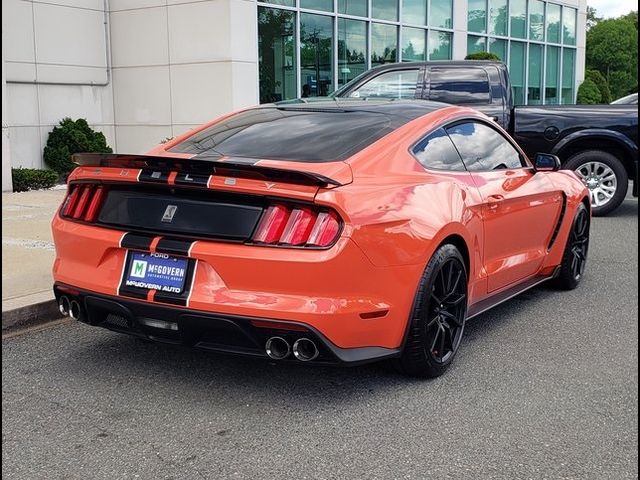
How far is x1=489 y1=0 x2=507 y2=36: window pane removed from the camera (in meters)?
23.0

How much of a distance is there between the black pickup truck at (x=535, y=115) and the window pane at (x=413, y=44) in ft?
30.0

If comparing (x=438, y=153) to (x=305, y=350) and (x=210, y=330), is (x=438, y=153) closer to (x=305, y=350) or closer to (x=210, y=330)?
(x=305, y=350)

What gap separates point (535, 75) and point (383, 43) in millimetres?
9658

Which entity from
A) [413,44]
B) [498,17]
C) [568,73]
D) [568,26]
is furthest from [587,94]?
[413,44]

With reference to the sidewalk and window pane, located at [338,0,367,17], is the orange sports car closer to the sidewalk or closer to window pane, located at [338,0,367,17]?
the sidewalk

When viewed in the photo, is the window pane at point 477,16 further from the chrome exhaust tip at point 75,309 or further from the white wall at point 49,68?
the chrome exhaust tip at point 75,309

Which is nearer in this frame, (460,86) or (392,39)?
(460,86)

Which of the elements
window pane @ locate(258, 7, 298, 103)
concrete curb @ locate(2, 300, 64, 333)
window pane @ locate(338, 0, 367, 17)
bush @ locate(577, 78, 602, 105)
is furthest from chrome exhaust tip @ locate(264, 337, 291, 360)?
bush @ locate(577, 78, 602, 105)

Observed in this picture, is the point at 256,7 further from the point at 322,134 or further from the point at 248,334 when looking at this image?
the point at 248,334

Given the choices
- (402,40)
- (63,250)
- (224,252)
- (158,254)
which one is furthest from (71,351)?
(402,40)

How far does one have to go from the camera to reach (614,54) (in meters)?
76.4

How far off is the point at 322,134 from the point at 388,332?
4.06ft

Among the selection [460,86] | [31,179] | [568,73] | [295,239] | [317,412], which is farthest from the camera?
[568,73]

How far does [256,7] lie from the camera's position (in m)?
14.6
